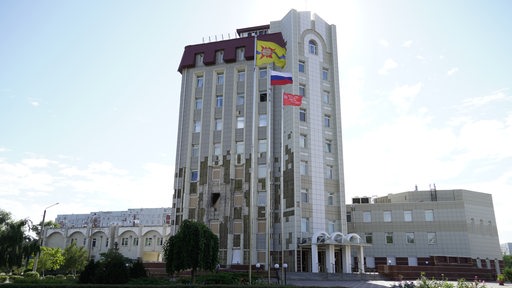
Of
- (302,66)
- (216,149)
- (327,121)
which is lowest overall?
(216,149)

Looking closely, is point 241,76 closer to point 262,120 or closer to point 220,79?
point 220,79

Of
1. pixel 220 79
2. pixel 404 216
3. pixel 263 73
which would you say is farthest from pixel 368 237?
pixel 220 79

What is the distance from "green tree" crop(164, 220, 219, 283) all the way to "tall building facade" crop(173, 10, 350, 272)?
17.3 m

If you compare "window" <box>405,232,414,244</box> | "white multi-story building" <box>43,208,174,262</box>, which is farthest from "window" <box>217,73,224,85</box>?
"white multi-story building" <box>43,208,174,262</box>

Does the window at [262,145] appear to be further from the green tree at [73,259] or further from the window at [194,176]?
the green tree at [73,259]

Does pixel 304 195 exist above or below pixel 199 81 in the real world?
below

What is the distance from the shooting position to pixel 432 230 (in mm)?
55656

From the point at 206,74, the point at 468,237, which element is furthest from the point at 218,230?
the point at 468,237

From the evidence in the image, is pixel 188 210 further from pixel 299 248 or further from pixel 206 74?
pixel 206 74

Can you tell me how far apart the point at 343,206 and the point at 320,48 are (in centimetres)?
2170

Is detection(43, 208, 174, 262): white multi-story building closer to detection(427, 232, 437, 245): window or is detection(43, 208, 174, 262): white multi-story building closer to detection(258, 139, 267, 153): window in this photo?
detection(258, 139, 267, 153): window

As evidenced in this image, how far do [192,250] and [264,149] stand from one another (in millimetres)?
24821

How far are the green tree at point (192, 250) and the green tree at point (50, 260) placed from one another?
47253mm

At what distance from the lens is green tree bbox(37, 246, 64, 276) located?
67.1m
